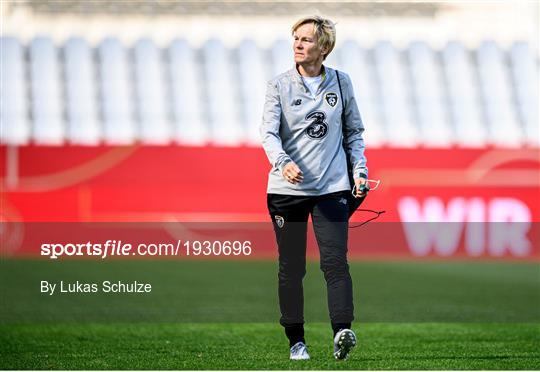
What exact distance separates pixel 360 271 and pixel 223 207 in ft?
14.6

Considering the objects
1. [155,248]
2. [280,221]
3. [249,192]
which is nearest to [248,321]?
[280,221]

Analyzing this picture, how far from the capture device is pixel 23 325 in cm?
802

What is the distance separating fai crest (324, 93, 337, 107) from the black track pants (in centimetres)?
40

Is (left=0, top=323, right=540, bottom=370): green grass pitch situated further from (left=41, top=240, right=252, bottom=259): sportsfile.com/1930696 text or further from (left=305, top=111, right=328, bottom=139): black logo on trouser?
(left=41, top=240, right=252, bottom=259): sportsfile.com/1930696 text

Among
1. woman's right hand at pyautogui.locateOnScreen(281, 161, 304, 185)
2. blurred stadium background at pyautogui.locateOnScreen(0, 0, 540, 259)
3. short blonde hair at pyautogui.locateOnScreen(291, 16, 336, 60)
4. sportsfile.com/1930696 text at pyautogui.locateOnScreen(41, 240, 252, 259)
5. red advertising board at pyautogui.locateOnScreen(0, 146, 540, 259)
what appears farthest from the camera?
blurred stadium background at pyautogui.locateOnScreen(0, 0, 540, 259)

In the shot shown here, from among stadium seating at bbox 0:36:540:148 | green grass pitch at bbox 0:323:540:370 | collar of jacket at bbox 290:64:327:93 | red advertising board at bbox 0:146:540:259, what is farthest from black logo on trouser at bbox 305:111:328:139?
stadium seating at bbox 0:36:540:148

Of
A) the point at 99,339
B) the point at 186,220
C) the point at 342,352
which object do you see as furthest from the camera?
the point at 186,220

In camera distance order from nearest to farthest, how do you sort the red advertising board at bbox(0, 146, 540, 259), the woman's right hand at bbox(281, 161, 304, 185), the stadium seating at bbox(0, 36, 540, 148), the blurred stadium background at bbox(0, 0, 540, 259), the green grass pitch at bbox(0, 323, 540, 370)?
the woman's right hand at bbox(281, 161, 304, 185), the green grass pitch at bbox(0, 323, 540, 370), the red advertising board at bbox(0, 146, 540, 259), the blurred stadium background at bbox(0, 0, 540, 259), the stadium seating at bbox(0, 36, 540, 148)

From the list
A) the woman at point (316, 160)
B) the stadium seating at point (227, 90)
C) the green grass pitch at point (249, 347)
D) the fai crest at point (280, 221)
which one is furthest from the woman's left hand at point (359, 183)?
the stadium seating at point (227, 90)

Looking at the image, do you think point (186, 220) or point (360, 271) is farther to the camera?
point (186, 220)

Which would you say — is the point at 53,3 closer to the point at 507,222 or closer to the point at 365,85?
the point at 365,85

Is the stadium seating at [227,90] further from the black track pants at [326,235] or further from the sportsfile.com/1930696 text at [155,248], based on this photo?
the black track pants at [326,235]

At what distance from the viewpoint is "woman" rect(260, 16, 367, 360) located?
5.55m

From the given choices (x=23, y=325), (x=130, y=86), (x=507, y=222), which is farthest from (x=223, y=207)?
(x=23, y=325)
